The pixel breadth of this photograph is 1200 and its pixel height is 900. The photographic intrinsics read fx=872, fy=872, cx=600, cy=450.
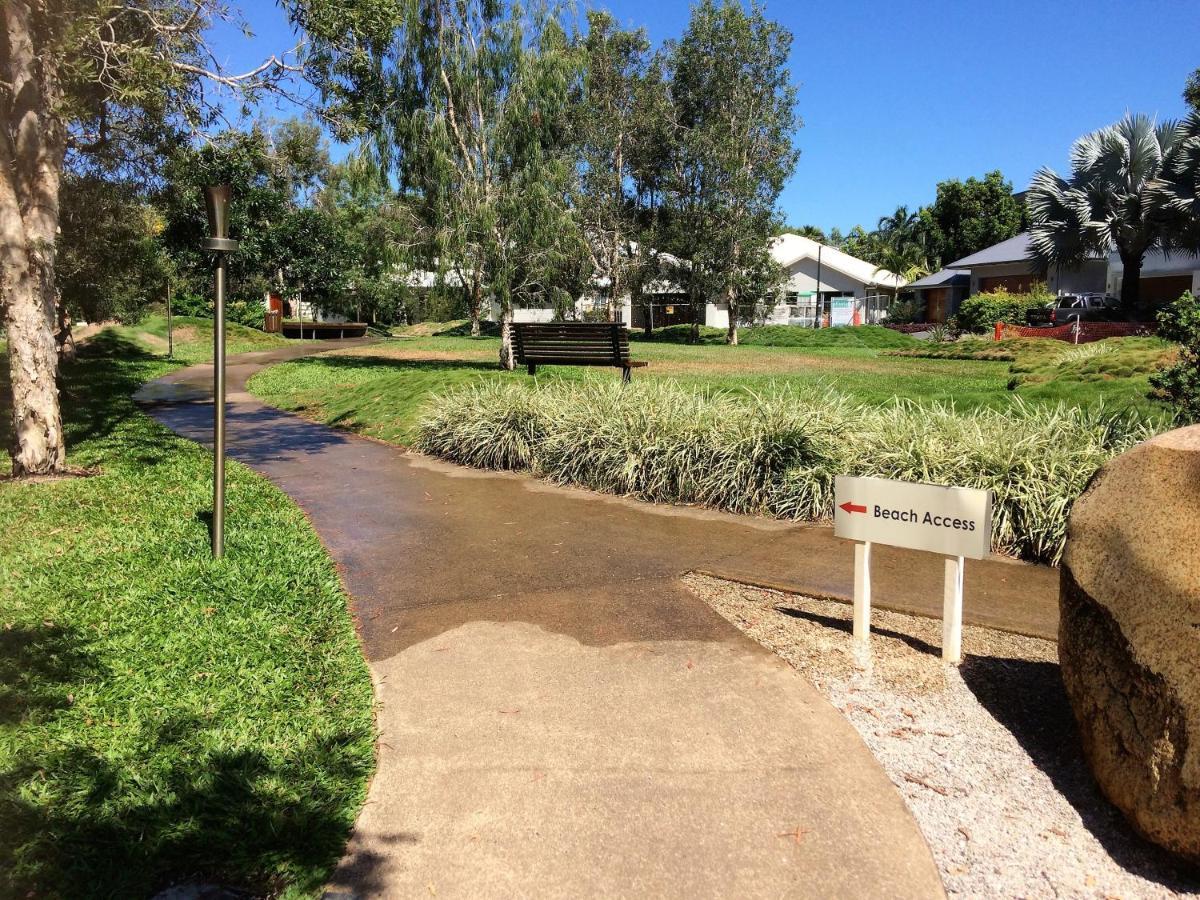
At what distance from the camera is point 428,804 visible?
10.3 feet

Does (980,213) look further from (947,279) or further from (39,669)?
(39,669)

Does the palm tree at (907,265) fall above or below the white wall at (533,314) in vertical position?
above

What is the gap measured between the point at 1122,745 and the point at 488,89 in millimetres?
18797

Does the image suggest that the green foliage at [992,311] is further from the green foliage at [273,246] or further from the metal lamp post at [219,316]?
the metal lamp post at [219,316]

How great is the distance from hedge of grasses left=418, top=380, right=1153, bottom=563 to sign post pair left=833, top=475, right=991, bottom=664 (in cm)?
221

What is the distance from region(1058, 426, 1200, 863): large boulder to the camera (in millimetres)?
2691

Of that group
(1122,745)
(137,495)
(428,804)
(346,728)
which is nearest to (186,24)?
(137,495)

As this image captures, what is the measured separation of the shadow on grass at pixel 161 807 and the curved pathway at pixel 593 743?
158 millimetres

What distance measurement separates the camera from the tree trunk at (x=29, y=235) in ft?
24.6

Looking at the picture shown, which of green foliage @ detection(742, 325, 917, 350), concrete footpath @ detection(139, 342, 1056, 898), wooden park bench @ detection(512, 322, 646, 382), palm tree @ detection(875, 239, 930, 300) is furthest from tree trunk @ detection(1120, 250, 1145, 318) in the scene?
concrete footpath @ detection(139, 342, 1056, 898)

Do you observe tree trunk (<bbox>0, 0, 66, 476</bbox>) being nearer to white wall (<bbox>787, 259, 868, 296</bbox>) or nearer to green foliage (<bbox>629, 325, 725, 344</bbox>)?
green foliage (<bbox>629, 325, 725, 344</bbox>)

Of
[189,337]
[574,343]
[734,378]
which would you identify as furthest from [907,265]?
[574,343]

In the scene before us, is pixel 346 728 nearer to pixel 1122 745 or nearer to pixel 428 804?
pixel 428 804

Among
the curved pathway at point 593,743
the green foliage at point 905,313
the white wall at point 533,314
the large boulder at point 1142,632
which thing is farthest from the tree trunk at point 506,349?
the green foliage at point 905,313
